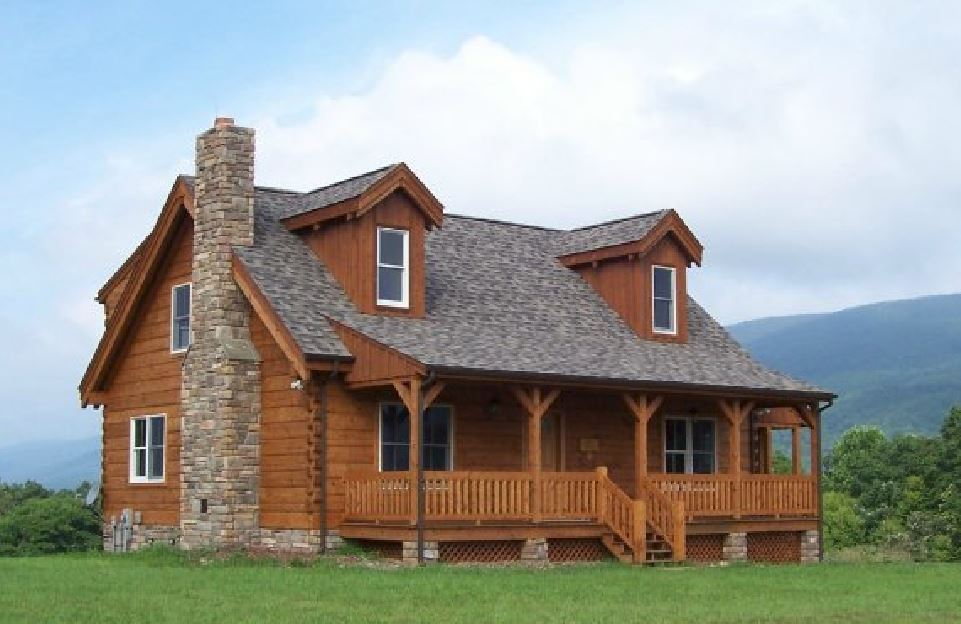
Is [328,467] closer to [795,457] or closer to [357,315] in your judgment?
[357,315]

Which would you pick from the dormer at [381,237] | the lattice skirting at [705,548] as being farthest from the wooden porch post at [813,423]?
the dormer at [381,237]

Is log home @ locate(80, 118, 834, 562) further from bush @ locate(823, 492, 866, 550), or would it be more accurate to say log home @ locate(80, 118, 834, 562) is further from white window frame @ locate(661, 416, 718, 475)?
bush @ locate(823, 492, 866, 550)

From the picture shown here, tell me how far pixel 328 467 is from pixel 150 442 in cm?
602

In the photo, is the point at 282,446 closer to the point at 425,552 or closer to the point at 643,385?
the point at 425,552

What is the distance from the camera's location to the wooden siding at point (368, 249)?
28.5 metres

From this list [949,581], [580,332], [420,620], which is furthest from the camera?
[580,332]

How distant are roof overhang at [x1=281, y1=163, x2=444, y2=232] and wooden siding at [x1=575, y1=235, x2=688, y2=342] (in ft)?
18.4

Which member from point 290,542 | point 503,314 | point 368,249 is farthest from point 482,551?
point 368,249

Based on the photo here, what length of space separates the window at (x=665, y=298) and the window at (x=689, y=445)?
81.4 inches

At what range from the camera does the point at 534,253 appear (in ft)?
114

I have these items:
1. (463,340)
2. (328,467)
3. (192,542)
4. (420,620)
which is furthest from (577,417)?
(420,620)

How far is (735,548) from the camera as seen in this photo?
98.7 feet

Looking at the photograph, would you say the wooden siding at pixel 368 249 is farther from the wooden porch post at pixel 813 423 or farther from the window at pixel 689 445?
the wooden porch post at pixel 813 423

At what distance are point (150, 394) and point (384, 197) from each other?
6.97m
